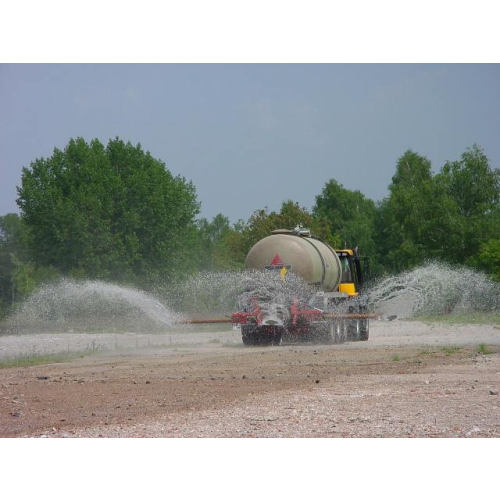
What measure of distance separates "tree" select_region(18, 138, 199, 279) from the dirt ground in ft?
59.1

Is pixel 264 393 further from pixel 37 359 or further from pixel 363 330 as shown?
pixel 363 330

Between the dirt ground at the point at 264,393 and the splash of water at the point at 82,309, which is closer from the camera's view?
the dirt ground at the point at 264,393

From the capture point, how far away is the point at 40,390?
14703mm

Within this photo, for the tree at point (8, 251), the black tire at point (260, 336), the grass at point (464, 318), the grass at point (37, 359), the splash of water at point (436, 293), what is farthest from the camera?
the tree at point (8, 251)

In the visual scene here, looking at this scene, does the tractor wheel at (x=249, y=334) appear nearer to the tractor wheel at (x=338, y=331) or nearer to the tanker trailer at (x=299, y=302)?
the tanker trailer at (x=299, y=302)

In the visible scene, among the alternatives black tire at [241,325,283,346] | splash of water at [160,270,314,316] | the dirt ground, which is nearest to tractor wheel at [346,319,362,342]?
the dirt ground

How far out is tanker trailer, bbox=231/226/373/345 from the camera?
21781mm

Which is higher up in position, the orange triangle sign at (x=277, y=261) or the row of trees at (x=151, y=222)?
the row of trees at (x=151, y=222)

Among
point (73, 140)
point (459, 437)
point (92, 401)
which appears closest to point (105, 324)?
point (73, 140)

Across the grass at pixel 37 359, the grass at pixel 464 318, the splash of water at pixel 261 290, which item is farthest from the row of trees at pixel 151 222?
→ the grass at pixel 37 359

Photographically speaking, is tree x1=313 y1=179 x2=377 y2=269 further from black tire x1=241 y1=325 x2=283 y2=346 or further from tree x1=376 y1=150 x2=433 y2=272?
black tire x1=241 y1=325 x2=283 y2=346

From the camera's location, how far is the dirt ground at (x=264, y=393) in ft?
35.2

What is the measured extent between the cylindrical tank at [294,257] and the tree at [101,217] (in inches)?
716

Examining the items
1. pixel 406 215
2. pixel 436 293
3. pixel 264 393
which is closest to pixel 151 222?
pixel 436 293
